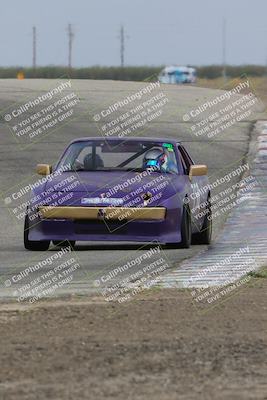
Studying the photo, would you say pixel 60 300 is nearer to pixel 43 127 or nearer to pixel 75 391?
pixel 75 391

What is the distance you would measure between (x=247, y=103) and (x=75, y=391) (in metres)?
36.0

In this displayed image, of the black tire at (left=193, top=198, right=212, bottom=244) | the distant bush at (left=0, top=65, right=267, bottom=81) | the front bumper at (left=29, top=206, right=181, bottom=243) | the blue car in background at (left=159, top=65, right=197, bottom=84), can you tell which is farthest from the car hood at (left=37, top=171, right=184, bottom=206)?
the blue car in background at (left=159, top=65, right=197, bottom=84)

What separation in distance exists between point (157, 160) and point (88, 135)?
16146 millimetres

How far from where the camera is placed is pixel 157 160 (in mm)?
15547

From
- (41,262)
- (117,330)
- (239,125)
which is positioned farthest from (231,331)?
(239,125)

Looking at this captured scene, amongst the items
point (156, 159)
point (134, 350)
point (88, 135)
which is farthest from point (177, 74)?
point (134, 350)

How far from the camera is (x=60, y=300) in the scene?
9992mm

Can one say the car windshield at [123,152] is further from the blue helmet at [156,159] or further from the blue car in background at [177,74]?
the blue car in background at [177,74]

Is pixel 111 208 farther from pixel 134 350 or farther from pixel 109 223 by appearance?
pixel 134 350

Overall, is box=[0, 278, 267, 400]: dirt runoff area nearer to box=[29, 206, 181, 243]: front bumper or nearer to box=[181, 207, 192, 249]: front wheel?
box=[29, 206, 181, 243]: front bumper

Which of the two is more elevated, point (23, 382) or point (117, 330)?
point (23, 382)

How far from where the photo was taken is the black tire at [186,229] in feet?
47.8

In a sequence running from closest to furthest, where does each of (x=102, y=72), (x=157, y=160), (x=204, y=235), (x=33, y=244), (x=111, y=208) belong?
(x=111, y=208) < (x=33, y=244) < (x=157, y=160) < (x=204, y=235) < (x=102, y=72)

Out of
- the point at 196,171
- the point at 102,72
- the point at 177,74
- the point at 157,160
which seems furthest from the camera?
the point at 177,74
